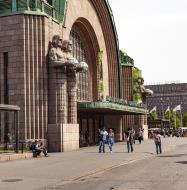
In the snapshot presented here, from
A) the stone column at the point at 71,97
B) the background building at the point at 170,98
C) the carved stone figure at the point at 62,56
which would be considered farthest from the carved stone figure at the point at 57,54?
the background building at the point at 170,98

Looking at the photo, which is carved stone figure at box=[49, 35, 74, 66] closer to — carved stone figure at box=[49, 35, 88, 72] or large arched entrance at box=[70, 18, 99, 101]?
carved stone figure at box=[49, 35, 88, 72]

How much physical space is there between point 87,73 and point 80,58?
267 cm

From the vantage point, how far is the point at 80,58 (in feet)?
159

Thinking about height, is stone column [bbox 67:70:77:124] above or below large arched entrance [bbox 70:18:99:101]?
below

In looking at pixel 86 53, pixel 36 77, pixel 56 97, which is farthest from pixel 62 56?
pixel 86 53

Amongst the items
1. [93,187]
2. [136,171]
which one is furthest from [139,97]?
[93,187]

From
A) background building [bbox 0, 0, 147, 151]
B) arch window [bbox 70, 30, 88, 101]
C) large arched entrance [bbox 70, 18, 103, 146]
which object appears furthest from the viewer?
large arched entrance [bbox 70, 18, 103, 146]

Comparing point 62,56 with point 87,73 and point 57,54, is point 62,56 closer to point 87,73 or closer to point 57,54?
point 57,54

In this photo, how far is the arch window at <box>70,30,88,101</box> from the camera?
155 ft

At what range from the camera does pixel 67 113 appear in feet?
120

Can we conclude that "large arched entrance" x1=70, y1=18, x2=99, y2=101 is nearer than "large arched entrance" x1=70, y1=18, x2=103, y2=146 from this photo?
No

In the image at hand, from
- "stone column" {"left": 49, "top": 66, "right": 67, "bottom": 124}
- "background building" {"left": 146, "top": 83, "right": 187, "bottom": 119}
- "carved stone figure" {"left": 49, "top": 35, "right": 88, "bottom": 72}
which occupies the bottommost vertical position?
"stone column" {"left": 49, "top": 66, "right": 67, "bottom": 124}

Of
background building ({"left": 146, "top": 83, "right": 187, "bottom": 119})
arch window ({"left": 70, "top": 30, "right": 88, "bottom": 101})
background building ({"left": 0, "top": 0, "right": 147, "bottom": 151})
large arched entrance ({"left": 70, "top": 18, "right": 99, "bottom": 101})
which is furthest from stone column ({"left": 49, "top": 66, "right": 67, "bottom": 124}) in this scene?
background building ({"left": 146, "top": 83, "right": 187, "bottom": 119})

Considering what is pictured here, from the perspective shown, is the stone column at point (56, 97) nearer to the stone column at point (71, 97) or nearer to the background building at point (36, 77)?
the background building at point (36, 77)
